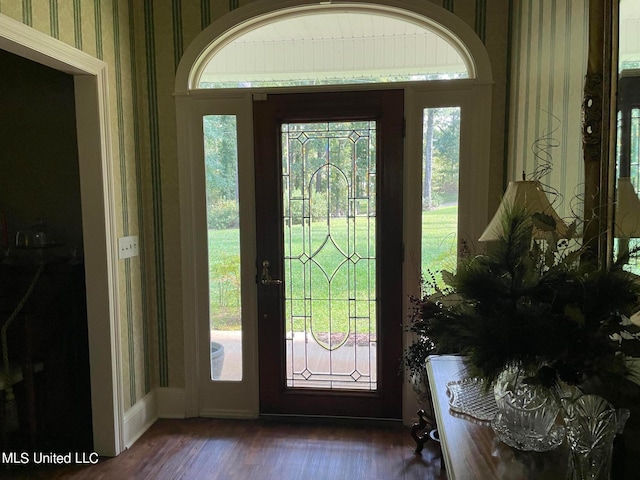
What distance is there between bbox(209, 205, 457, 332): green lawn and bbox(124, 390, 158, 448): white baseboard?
2.65 feet

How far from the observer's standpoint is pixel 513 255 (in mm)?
1026

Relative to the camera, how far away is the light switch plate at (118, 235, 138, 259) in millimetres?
2709

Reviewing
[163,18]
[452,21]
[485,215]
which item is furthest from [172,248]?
[452,21]

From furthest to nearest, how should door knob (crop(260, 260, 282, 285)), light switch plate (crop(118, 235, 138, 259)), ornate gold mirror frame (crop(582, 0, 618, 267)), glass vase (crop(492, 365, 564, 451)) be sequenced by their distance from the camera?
door knob (crop(260, 260, 282, 285)) < light switch plate (crop(118, 235, 138, 259)) < ornate gold mirror frame (crop(582, 0, 618, 267)) < glass vase (crop(492, 365, 564, 451))

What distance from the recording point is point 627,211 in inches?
51.0

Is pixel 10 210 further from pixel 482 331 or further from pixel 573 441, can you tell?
pixel 573 441

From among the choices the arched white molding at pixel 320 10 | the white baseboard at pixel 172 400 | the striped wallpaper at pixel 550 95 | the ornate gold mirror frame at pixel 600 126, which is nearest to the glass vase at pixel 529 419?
the ornate gold mirror frame at pixel 600 126

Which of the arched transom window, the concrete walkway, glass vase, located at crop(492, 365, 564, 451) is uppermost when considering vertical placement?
the arched transom window

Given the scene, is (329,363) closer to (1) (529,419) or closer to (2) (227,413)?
(2) (227,413)

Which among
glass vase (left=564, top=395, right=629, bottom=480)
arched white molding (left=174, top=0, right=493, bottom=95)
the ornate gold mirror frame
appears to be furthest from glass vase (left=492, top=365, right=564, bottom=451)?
arched white molding (left=174, top=0, right=493, bottom=95)

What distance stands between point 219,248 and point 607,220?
222 centimetres

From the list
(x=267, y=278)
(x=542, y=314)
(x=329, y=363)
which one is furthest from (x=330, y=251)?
(x=542, y=314)

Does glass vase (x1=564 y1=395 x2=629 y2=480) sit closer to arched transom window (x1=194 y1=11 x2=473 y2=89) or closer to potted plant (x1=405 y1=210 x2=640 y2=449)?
potted plant (x1=405 y1=210 x2=640 y2=449)

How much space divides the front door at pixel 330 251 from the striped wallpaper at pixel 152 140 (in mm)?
559
